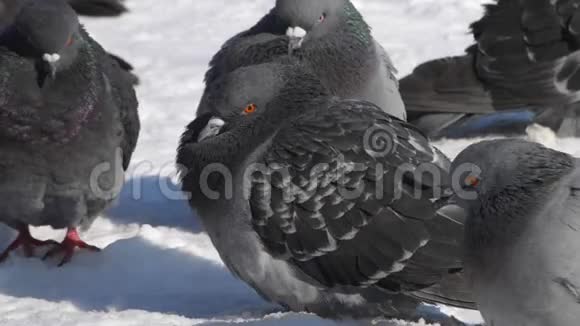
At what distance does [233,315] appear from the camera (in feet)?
19.8

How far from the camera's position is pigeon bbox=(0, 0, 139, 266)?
6.64 metres

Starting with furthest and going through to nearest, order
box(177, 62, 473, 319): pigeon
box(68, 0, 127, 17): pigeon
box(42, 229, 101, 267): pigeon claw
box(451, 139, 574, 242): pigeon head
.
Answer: box(68, 0, 127, 17): pigeon
box(42, 229, 101, 267): pigeon claw
box(177, 62, 473, 319): pigeon
box(451, 139, 574, 242): pigeon head

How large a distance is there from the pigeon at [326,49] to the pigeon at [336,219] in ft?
4.29

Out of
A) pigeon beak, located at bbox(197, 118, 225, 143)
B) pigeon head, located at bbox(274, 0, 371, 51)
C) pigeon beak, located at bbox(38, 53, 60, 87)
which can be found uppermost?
pigeon head, located at bbox(274, 0, 371, 51)

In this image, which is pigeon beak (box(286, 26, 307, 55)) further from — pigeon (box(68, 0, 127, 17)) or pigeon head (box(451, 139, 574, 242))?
pigeon (box(68, 0, 127, 17))

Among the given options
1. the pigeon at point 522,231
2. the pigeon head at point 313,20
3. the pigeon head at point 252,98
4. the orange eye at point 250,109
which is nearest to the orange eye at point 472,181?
the pigeon at point 522,231

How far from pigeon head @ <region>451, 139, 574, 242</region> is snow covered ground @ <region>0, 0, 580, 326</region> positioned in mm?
845

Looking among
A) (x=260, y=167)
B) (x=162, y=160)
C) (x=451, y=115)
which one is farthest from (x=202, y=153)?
(x=451, y=115)

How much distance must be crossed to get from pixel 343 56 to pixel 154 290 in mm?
1745

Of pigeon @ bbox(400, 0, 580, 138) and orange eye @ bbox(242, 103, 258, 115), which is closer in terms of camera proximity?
orange eye @ bbox(242, 103, 258, 115)

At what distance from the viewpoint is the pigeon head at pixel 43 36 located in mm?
6633

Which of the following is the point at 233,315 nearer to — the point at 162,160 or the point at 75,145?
the point at 75,145

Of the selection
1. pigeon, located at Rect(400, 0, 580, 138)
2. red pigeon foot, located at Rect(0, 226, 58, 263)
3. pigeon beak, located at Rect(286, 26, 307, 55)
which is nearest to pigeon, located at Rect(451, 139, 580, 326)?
pigeon beak, located at Rect(286, 26, 307, 55)

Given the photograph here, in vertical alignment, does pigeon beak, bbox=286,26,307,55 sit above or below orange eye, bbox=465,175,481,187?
below
